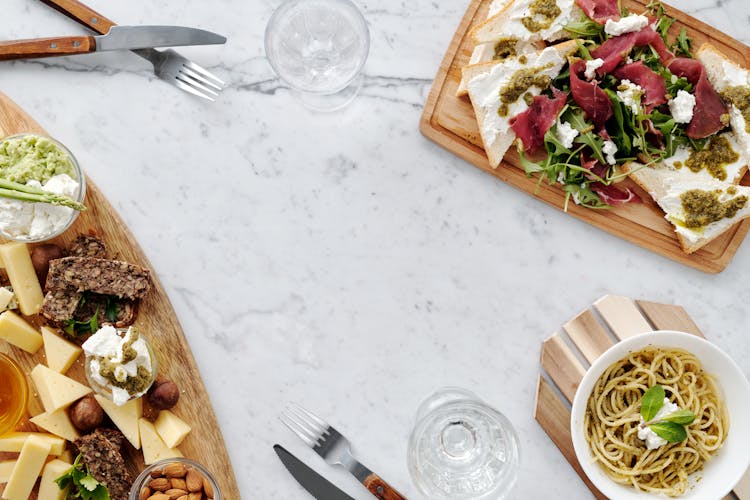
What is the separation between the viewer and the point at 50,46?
2.23 metres

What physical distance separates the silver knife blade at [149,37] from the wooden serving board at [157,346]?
1.07 ft

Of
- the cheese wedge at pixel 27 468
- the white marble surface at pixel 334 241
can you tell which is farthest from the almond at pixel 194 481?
the cheese wedge at pixel 27 468

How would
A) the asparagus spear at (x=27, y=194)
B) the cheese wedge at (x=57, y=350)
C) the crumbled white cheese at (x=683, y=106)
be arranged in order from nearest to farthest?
the asparagus spear at (x=27, y=194) < the crumbled white cheese at (x=683, y=106) < the cheese wedge at (x=57, y=350)

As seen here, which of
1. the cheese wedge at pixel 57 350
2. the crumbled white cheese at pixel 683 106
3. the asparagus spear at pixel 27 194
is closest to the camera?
the asparagus spear at pixel 27 194

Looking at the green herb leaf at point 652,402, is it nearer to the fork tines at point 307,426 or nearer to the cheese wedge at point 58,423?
the fork tines at point 307,426

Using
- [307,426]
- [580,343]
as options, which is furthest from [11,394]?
[580,343]

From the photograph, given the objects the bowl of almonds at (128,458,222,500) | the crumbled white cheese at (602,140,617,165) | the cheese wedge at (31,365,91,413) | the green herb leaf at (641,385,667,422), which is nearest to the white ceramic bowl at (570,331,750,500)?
the green herb leaf at (641,385,667,422)

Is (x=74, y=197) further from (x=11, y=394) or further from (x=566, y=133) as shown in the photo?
(x=566, y=133)

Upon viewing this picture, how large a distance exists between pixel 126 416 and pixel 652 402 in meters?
1.42

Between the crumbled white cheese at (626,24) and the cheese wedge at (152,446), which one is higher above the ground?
the crumbled white cheese at (626,24)

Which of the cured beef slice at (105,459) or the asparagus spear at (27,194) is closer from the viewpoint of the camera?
the asparagus spear at (27,194)

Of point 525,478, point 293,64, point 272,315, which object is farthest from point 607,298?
point 293,64

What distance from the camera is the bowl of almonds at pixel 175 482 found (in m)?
2.12

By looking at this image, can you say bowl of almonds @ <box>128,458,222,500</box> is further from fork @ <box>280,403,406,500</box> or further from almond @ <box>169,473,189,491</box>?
fork @ <box>280,403,406,500</box>
